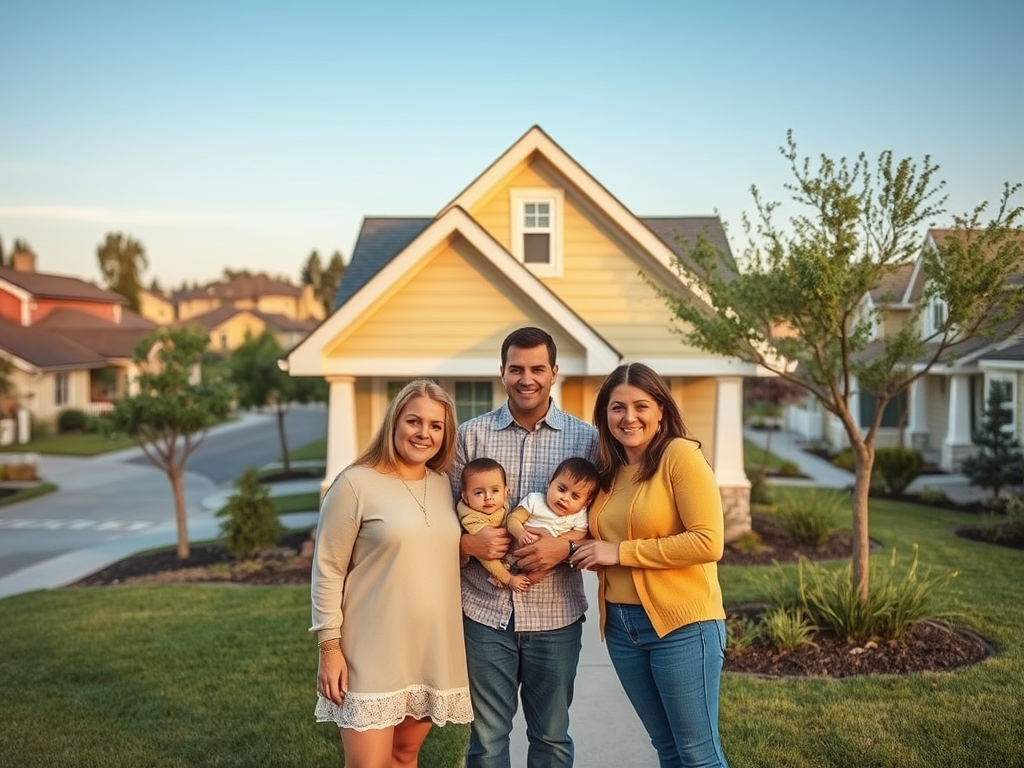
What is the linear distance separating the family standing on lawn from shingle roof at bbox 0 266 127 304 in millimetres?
42393

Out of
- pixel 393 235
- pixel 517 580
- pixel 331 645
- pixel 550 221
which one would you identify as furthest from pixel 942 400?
pixel 331 645

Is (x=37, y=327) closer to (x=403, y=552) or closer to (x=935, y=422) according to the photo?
(x=935, y=422)

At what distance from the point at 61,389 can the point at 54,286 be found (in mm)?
11158

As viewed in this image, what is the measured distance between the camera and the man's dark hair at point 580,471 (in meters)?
3.48

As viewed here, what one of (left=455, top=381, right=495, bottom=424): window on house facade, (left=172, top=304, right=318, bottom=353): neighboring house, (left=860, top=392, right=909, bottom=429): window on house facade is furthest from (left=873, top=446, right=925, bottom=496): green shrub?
(left=172, top=304, right=318, bottom=353): neighboring house

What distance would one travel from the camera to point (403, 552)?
11.1ft

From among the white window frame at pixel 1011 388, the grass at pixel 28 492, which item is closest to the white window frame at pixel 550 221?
the white window frame at pixel 1011 388

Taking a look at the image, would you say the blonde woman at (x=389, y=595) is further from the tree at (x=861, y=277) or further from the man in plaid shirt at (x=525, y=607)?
the tree at (x=861, y=277)

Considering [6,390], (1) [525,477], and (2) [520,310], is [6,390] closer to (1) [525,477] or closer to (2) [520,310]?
(2) [520,310]

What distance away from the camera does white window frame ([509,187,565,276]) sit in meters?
13.0

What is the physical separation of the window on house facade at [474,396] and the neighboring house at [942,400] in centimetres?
814

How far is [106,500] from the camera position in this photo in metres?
19.1

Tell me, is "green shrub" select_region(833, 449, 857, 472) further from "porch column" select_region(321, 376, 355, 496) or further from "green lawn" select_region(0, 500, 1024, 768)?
"porch column" select_region(321, 376, 355, 496)

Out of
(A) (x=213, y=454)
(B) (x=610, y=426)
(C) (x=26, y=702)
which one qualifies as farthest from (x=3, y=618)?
(A) (x=213, y=454)
